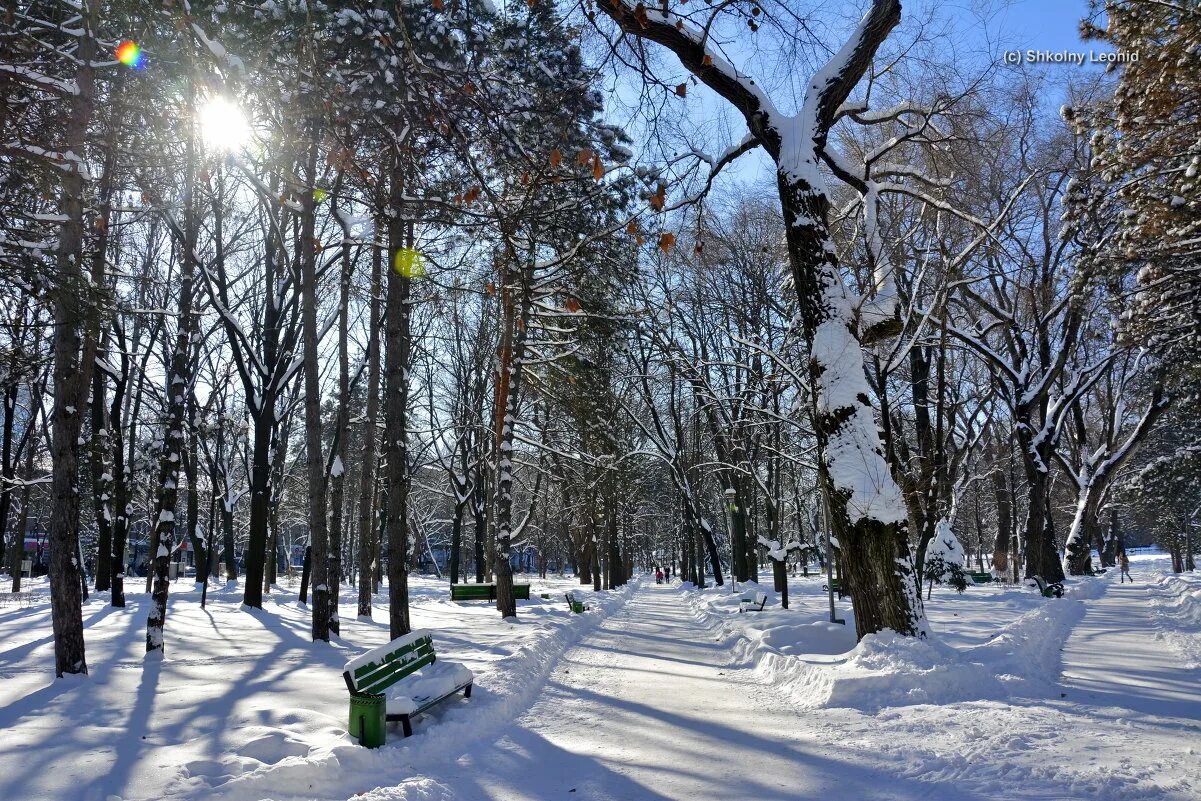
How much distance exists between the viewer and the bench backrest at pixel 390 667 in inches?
245

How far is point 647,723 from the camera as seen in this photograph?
23.8 feet

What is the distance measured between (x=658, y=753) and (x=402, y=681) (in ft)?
8.79

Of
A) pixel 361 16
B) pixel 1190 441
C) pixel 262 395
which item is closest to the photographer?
pixel 361 16

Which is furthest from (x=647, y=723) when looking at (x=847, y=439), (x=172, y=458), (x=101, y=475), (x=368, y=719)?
(x=101, y=475)

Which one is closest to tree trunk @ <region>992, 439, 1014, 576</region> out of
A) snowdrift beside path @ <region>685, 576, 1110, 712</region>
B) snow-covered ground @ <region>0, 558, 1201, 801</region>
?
snow-covered ground @ <region>0, 558, 1201, 801</region>

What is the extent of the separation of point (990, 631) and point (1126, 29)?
9500mm

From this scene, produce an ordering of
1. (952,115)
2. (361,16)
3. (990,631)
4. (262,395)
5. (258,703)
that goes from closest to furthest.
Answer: (361,16), (258,703), (952,115), (990,631), (262,395)

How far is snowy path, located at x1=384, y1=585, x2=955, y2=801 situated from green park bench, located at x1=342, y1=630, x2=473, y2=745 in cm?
78

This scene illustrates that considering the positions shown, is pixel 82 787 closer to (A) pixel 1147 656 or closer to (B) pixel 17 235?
(B) pixel 17 235

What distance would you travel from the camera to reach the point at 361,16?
4617 millimetres

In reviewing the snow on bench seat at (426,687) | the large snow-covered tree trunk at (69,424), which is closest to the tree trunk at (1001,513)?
the snow on bench seat at (426,687)

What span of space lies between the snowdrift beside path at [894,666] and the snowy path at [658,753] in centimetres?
48

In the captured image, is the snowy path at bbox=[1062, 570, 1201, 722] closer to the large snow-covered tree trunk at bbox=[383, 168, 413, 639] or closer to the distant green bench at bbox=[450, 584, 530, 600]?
the large snow-covered tree trunk at bbox=[383, 168, 413, 639]

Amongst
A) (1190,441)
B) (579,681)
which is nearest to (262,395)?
(579,681)
